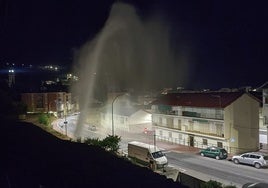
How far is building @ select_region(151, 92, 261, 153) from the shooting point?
2384 centimetres

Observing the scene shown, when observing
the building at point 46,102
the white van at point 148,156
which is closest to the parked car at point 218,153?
the white van at point 148,156

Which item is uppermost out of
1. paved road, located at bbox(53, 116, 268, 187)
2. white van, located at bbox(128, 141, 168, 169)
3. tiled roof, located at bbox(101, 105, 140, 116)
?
tiled roof, located at bbox(101, 105, 140, 116)

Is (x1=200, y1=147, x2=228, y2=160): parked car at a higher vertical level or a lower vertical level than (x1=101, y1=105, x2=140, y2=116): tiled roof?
lower

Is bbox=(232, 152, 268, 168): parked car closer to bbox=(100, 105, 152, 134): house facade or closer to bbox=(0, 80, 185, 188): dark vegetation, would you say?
bbox=(0, 80, 185, 188): dark vegetation

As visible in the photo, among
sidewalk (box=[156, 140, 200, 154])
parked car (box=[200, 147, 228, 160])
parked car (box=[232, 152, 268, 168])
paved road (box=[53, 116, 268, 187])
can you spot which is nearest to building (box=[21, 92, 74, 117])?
sidewalk (box=[156, 140, 200, 154])

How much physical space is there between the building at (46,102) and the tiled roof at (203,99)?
16816mm

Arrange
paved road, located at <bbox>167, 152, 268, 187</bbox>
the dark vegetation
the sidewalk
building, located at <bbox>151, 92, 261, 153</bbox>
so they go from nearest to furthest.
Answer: the dark vegetation
paved road, located at <bbox>167, 152, 268, 187</bbox>
building, located at <bbox>151, 92, 261, 153</bbox>
the sidewalk

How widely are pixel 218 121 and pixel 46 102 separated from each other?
25681mm

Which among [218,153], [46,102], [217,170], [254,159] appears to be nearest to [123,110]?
[46,102]

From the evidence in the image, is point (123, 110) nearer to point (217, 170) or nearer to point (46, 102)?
point (46, 102)

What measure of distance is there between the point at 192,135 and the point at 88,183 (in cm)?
2074

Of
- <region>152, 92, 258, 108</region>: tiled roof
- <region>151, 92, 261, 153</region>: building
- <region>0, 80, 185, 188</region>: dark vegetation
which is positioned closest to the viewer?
<region>0, 80, 185, 188</region>: dark vegetation

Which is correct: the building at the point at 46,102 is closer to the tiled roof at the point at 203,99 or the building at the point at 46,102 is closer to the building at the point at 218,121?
the tiled roof at the point at 203,99

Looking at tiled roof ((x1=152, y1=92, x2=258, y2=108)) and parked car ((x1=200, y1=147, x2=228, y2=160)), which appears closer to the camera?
parked car ((x1=200, y1=147, x2=228, y2=160))
